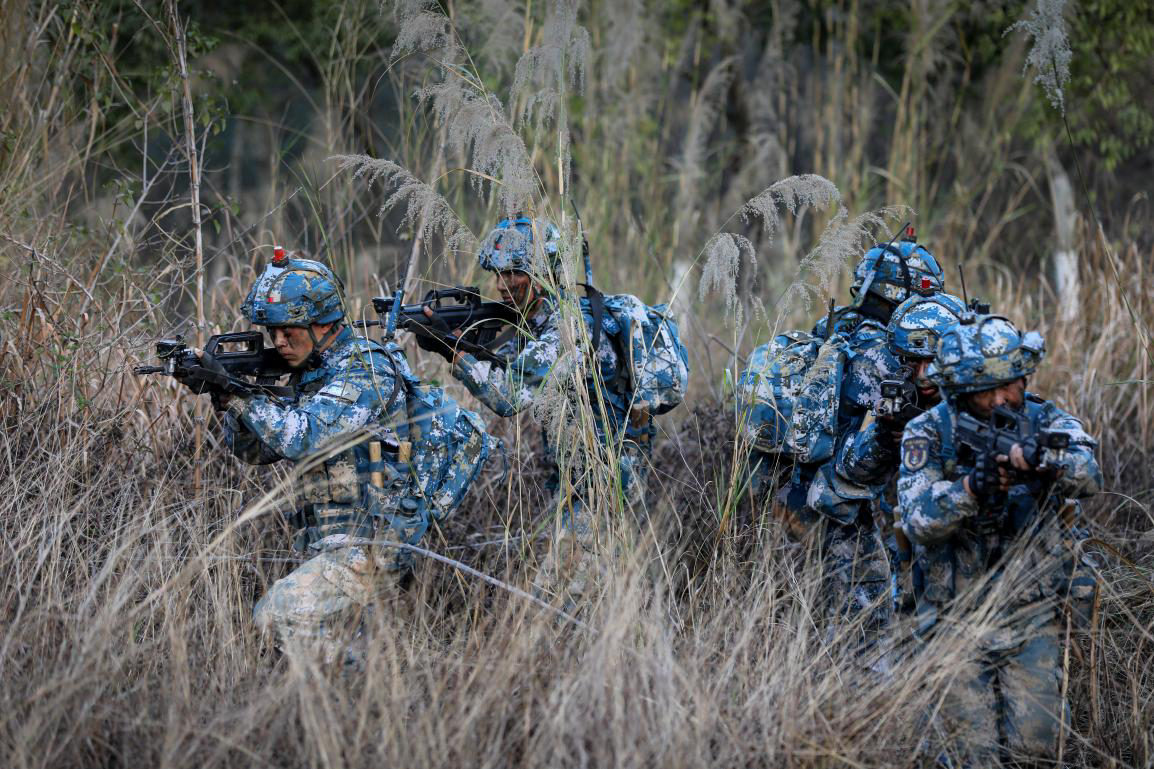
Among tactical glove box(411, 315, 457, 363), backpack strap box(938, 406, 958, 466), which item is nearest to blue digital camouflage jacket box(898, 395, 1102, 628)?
backpack strap box(938, 406, 958, 466)

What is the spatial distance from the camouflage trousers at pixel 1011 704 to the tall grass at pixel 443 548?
9cm

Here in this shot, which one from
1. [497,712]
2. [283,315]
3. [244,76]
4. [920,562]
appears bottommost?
[497,712]

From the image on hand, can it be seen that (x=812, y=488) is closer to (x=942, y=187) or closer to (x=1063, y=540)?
(x=1063, y=540)

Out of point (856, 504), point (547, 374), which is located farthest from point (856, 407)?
point (547, 374)

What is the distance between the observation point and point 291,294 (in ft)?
12.7

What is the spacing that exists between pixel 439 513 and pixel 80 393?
4.83 ft

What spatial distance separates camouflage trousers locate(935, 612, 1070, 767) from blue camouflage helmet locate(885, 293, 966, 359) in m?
1.00

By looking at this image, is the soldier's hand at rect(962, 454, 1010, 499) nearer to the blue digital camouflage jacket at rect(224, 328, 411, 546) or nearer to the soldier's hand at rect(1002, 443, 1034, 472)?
the soldier's hand at rect(1002, 443, 1034, 472)

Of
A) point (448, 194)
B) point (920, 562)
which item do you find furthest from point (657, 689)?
point (448, 194)

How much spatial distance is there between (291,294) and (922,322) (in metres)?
2.17

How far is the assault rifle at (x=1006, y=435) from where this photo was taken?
2.97 metres

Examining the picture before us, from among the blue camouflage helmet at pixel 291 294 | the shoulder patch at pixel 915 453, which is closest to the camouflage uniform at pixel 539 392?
the blue camouflage helmet at pixel 291 294

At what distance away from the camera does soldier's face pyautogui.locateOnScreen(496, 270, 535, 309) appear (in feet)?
14.9

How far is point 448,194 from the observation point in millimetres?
6457
